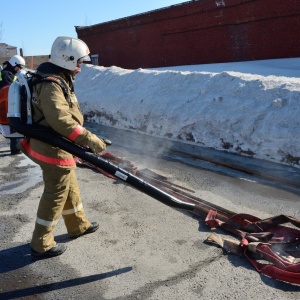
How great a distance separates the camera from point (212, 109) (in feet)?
→ 29.1

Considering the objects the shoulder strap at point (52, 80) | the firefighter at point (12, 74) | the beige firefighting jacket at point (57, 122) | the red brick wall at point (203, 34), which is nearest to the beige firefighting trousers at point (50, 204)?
the beige firefighting jacket at point (57, 122)

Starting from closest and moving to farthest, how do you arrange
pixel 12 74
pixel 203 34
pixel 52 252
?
pixel 52 252 → pixel 12 74 → pixel 203 34

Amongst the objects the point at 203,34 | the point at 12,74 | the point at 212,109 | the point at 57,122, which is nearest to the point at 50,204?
the point at 57,122

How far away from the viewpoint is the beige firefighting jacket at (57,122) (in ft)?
11.5

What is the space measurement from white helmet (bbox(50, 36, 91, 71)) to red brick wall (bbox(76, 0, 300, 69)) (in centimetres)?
1501

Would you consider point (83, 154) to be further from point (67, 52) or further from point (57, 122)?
point (67, 52)

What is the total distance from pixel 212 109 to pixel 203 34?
40.8ft

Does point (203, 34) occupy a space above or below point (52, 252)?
above

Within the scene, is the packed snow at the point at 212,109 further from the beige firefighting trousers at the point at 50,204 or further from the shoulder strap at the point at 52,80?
the shoulder strap at the point at 52,80

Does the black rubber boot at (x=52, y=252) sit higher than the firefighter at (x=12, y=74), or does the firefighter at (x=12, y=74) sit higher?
the firefighter at (x=12, y=74)

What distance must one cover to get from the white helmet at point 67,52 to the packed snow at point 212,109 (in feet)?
14.7

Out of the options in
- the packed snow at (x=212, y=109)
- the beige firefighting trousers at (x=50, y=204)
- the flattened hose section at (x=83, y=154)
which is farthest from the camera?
the packed snow at (x=212, y=109)

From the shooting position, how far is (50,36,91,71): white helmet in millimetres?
3764

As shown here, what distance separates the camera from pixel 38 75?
12.2ft
